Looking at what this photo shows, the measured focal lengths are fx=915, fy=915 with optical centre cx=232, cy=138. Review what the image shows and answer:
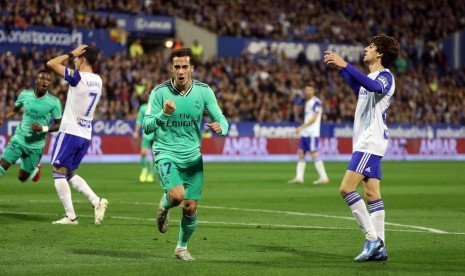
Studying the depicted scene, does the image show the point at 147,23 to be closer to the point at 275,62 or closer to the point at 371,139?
the point at 275,62

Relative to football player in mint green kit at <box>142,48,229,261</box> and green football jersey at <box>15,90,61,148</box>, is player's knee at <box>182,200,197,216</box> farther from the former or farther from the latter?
green football jersey at <box>15,90,61,148</box>

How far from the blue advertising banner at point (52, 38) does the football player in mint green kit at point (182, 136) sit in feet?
99.5

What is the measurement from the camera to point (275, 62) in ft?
163

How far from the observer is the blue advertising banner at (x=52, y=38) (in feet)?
130

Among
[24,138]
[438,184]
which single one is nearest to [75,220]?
[24,138]

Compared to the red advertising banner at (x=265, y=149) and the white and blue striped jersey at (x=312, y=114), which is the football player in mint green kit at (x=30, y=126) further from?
the red advertising banner at (x=265, y=149)

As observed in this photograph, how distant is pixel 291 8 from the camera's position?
53.5 metres

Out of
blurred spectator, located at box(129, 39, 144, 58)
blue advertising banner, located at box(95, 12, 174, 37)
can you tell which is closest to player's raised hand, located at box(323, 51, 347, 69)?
blurred spectator, located at box(129, 39, 144, 58)

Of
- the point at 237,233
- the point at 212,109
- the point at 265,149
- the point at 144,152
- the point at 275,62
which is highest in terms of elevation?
the point at 275,62

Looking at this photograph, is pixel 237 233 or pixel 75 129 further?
pixel 75 129

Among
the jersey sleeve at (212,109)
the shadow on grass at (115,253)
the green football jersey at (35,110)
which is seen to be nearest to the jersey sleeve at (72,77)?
the green football jersey at (35,110)

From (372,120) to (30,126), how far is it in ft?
25.3

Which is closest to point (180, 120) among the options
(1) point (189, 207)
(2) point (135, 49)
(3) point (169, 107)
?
(3) point (169, 107)

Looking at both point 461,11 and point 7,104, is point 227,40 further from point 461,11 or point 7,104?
point 461,11
